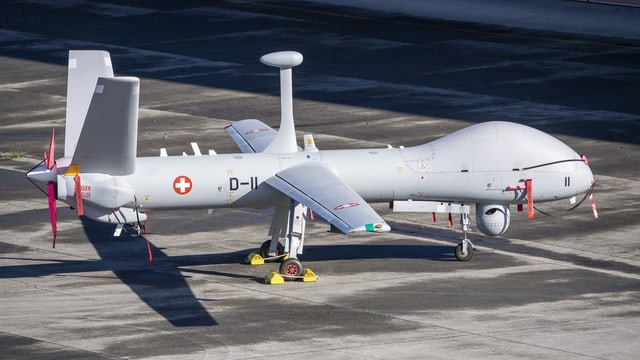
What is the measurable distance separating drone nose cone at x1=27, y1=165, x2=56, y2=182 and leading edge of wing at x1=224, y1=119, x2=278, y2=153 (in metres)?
5.36

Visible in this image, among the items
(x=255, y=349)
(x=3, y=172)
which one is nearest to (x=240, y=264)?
(x=255, y=349)

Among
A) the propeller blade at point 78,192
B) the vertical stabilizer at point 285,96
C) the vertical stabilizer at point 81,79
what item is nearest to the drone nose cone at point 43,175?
the propeller blade at point 78,192

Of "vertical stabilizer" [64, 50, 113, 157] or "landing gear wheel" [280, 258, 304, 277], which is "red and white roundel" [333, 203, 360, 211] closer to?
"landing gear wheel" [280, 258, 304, 277]

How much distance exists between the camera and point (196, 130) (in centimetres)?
4497

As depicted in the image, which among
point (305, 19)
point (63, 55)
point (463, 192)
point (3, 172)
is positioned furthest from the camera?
point (305, 19)

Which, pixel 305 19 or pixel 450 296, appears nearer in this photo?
pixel 450 296

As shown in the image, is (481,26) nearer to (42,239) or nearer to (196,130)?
(196,130)

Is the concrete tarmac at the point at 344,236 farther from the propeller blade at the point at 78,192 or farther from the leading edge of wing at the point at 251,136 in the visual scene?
the leading edge of wing at the point at 251,136

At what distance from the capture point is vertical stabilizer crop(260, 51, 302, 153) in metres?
29.2

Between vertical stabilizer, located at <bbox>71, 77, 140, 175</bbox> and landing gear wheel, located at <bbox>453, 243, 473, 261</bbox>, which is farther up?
vertical stabilizer, located at <bbox>71, 77, 140, 175</bbox>

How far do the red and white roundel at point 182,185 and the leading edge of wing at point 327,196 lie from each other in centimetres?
160

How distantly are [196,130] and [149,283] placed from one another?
16154 millimetres

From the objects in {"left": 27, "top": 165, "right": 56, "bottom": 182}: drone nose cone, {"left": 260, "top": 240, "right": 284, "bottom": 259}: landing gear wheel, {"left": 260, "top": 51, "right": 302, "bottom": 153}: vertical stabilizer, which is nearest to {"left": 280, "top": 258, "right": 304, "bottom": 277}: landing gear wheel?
{"left": 260, "top": 240, "right": 284, "bottom": 259}: landing gear wheel

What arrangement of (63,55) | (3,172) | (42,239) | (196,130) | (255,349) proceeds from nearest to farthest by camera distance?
(255,349) < (42,239) < (3,172) < (196,130) < (63,55)
